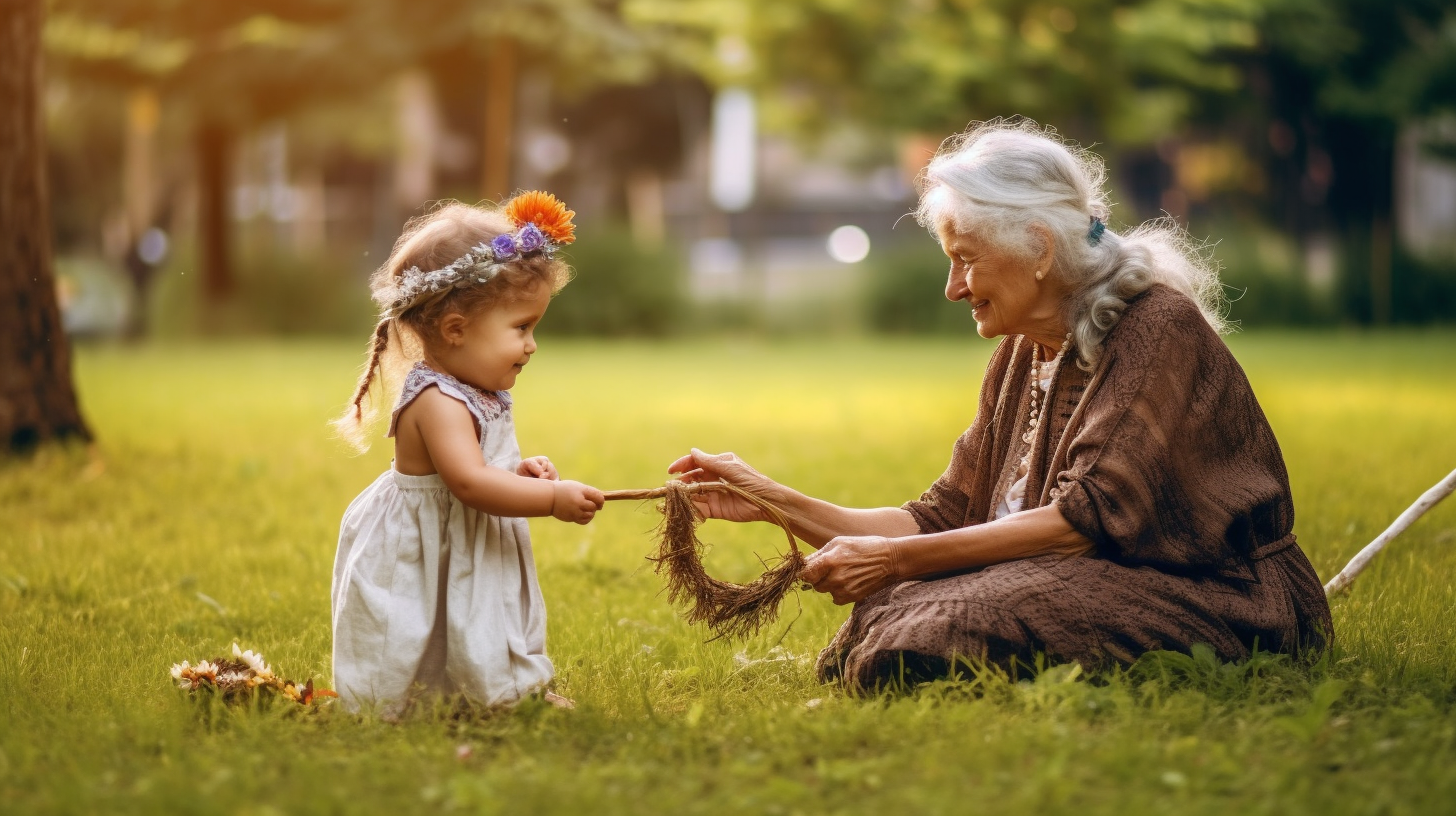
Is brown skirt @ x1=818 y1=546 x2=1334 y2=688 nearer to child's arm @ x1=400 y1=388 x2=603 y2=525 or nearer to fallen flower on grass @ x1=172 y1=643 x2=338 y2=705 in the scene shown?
child's arm @ x1=400 y1=388 x2=603 y2=525

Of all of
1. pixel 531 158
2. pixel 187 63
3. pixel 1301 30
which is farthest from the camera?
pixel 531 158

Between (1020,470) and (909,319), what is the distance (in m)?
21.6

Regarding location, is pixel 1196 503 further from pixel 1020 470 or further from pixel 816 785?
pixel 816 785

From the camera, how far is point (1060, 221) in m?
3.98

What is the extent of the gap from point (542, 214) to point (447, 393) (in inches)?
22.1

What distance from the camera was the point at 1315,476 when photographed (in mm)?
8062

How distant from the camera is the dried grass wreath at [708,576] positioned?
4078 millimetres

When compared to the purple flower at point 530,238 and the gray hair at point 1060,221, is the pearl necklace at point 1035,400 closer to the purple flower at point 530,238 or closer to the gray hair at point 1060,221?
the gray hair at point 1060,221

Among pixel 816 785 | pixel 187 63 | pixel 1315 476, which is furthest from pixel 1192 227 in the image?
pixel 816 785

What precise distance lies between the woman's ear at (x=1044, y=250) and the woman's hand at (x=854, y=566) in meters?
0.84

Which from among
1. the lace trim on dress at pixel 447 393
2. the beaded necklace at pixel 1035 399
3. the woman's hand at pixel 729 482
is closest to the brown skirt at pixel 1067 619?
the beaded necklace at pixel 1035 399

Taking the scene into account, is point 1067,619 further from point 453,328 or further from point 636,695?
point 453,328

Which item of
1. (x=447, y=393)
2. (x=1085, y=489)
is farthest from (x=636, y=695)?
(x=1085, y=489)

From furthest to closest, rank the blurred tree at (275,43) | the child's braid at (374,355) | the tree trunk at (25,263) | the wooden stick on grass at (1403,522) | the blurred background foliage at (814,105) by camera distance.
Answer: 1. the blurred background foliage at (814,105)
2. the blurred tree at (275,43)
3. the tree trunk at (25,263)
4. the wooden stick on grass at (1403,522)
5. the child's braid at (374,355)
